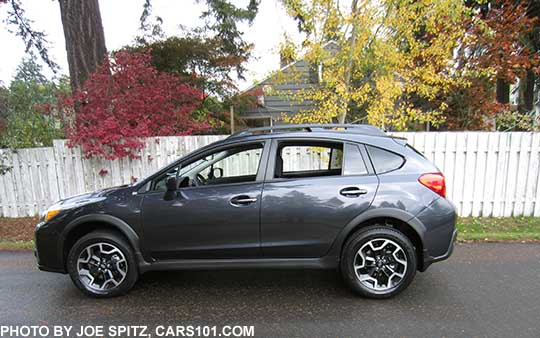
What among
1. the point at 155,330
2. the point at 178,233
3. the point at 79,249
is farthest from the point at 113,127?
the point at 155,330

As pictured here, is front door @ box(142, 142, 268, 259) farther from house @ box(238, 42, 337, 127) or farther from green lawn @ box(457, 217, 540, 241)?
green lawn @ box(457, 217, 540, 241)

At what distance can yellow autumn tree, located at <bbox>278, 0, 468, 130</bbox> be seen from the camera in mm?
4867

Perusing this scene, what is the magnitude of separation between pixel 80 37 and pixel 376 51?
21.2 ft

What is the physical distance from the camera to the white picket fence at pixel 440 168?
17.3ft

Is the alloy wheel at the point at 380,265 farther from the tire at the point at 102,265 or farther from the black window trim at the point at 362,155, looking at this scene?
the tire at the point at 102,265

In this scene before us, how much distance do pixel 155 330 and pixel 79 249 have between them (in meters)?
1.27

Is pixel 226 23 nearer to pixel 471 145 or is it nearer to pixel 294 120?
pixel 294 120

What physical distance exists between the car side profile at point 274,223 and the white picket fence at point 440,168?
9.35ft

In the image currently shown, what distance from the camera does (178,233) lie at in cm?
293

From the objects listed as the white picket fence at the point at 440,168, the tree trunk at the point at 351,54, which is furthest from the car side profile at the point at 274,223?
the white picket fence at the point at 440,168

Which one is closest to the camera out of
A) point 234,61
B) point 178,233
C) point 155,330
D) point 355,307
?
point 155,330

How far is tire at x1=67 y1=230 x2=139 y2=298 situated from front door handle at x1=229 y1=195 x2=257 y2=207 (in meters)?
1.24

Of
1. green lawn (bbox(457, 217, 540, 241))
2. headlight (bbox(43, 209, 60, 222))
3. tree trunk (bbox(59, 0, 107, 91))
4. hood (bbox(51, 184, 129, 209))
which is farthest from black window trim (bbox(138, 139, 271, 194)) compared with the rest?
tree trunk (bbox(59, 0, 107, 91))

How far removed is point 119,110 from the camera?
5.48 meters
